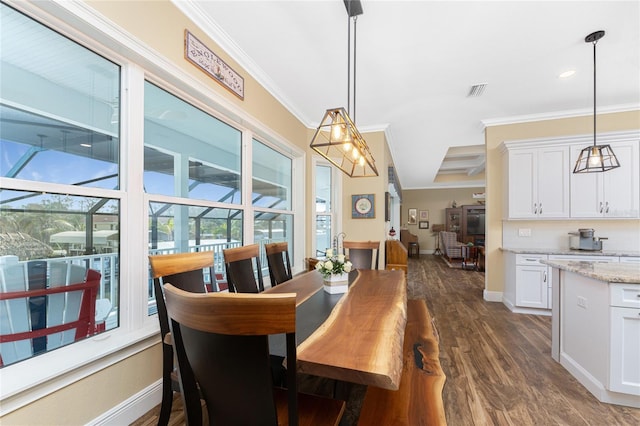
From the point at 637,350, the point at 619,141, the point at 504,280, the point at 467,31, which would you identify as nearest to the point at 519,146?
the point at 619,141

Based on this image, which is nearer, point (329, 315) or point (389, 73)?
point (329, 315)

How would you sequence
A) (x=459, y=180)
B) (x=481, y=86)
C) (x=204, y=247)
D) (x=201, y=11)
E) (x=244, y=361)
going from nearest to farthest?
(x=244, y=361) → (x=201, y=11) → (x=204, y=247) → (x=481, y=86) → (x=459, y=180)

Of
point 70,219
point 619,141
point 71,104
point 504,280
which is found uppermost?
point 619,141

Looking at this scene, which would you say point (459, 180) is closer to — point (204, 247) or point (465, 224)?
point (465, 224)

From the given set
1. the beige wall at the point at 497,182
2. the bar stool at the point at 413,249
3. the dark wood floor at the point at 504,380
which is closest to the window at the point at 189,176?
the dark wood floor at the point at 504,380

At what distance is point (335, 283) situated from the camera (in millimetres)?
2020

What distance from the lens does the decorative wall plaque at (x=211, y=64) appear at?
6.71ft

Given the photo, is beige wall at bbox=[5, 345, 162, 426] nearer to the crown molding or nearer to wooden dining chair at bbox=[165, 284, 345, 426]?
wooden dining chair at bbox=[165, 284, 345, 426]

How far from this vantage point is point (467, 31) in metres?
2.27

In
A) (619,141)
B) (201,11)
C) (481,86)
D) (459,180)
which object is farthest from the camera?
(459,180)

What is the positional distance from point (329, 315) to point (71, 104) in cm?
193

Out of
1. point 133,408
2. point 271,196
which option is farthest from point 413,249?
point 133,408

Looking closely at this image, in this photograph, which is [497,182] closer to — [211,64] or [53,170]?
[211,64]

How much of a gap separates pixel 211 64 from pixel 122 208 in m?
1.41
